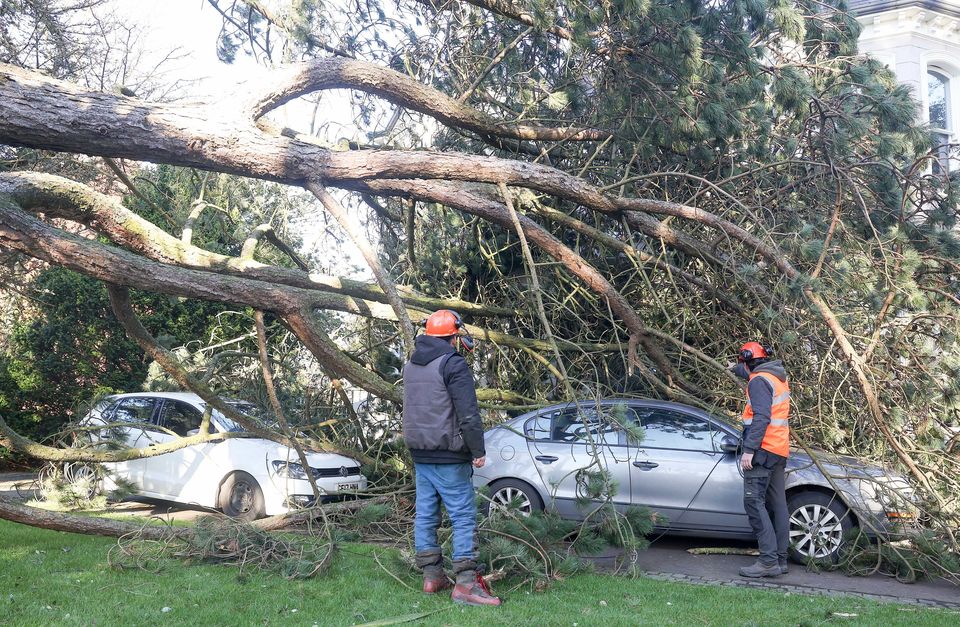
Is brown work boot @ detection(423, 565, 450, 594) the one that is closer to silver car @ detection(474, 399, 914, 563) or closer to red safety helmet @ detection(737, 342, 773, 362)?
silver car @ detection(474, 399, 914, 563)

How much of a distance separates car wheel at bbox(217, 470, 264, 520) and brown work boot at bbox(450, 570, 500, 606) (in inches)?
173

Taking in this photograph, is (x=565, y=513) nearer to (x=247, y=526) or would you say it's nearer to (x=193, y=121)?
(x=247, y=526)

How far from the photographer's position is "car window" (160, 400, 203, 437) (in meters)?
9.82

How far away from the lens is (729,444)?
7.69m

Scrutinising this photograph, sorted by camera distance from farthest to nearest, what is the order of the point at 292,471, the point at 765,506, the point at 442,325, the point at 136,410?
1. the point at 136,410
2. the point at 292,471
3. the point at 765,506
4. the point at 442,325

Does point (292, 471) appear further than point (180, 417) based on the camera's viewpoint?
No

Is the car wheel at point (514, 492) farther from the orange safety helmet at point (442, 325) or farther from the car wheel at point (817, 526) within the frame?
the orange safety helmet at point (442, 325)

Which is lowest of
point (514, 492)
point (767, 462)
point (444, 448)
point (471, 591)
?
point (471, 591)

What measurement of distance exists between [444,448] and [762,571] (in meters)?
3.05

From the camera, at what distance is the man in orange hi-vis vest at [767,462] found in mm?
6641

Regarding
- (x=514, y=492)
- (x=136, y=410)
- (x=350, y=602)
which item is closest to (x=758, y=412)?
(x=514, y=492)

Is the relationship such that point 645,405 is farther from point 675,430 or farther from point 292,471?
point 292,471

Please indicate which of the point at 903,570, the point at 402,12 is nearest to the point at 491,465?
the point at 903,570

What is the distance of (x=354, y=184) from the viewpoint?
22.9 ft
